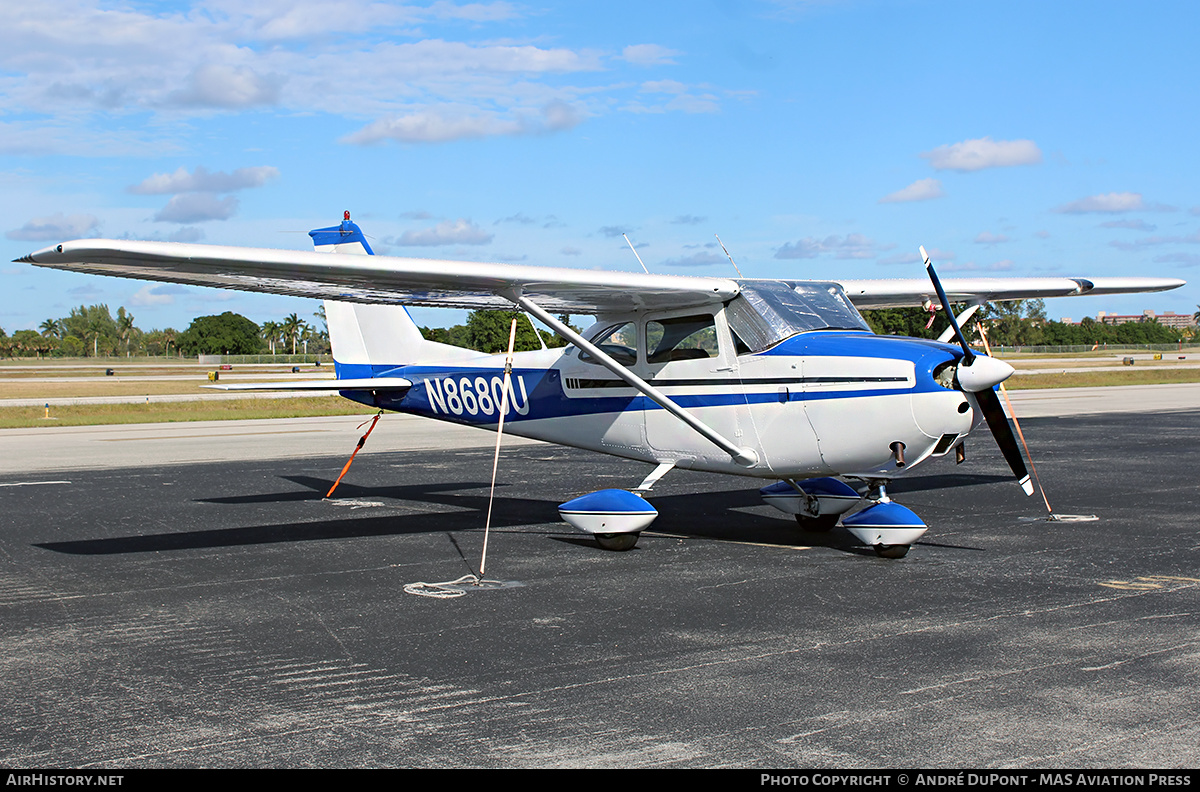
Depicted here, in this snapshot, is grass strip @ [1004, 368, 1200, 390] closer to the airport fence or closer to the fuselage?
the fuselage

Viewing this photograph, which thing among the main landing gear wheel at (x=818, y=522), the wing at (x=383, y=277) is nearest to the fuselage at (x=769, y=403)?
the wing at (x=383, y=277)

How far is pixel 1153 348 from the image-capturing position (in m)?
128

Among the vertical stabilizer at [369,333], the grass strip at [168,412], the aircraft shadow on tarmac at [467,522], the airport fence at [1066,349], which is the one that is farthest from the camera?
the airport fence at [1066,349]

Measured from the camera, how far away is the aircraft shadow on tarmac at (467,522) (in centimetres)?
987

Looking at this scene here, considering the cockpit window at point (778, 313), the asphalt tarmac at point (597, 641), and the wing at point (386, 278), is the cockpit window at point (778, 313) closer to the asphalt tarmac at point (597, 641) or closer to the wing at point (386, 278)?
the wing at point (386, 278)

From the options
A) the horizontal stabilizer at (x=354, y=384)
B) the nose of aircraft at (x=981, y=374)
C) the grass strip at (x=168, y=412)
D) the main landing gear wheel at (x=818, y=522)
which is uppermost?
the nose of aircraft at (x=981, y=374)

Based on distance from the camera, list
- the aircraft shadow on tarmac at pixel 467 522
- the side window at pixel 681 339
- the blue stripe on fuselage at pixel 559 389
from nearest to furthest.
A: the blue stripe on fuselage at pixel 559 389, the side window at pixel 681 339, the aircraft shadow on tarmac at pixel 467 522

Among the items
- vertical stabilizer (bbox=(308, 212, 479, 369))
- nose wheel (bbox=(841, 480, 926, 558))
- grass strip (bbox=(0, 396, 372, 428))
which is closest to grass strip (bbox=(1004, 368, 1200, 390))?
grass strip (bbox=(0, 396, 372, 428))

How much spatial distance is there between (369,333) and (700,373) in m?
5.30

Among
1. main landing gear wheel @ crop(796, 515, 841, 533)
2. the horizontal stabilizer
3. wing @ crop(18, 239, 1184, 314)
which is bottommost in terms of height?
main landing gear wheel @ crop(796, 515, 841, 533)

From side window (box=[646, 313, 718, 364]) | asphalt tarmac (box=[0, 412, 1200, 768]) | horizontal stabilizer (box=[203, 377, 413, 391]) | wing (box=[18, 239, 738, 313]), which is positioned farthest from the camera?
horizontal stabilizer (box=[203, 377, 413, 391])

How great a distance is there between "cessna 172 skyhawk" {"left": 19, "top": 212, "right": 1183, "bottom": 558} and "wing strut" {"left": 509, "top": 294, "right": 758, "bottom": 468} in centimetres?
2

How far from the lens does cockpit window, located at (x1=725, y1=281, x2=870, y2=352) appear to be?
8.99 metres

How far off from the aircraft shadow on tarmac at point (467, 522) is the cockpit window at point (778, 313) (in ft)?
6.57
